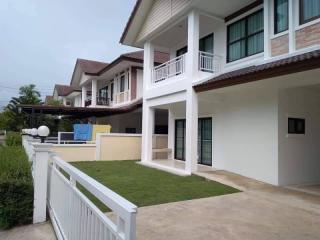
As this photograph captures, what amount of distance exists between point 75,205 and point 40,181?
2302 millimetres

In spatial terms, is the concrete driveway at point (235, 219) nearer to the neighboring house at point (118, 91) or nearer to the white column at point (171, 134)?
the white column at point (171, 134)

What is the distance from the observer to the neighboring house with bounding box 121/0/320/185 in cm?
900

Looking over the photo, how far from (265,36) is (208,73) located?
8.93ft

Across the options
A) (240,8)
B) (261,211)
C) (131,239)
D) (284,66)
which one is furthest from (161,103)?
(131,239)

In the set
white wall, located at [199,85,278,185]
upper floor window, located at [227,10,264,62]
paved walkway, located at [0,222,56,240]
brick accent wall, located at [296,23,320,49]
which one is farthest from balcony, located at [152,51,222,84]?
paved walkway, located at [0,222,56,240]

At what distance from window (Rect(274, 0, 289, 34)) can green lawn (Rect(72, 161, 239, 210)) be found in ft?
17.4

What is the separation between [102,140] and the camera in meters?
15.8

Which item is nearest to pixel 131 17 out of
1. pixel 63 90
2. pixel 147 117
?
pixel 147 117

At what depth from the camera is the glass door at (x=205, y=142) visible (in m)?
13.2

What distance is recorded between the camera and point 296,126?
10.2 m

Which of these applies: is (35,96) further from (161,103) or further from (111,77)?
(161,103)

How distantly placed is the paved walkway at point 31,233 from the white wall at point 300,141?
711 cm

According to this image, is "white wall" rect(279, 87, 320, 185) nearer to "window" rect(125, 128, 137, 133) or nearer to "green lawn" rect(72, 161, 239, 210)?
"green lawn" rect(72, 161, 239, 210)

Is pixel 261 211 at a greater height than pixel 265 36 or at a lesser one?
lesser
